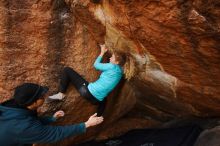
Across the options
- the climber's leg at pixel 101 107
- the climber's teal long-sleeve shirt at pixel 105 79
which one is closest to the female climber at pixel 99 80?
the climber's teal long-sleeve shirt at pixel 105 79

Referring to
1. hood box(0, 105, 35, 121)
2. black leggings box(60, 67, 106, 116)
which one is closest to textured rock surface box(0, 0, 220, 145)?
black leggings box(60, 67, 106, 116)

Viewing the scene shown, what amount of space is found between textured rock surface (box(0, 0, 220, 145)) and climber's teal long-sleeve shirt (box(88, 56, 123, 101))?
0.71ft

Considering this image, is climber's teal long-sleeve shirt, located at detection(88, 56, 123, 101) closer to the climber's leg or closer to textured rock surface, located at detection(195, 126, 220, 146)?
the climber's leg

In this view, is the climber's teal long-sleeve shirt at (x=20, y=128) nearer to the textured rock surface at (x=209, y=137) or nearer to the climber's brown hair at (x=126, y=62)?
the climber's brown hair at (x=126, y=62)

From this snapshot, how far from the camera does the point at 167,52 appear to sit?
13.3 feet

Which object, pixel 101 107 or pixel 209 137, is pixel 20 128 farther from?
pixel 209 137

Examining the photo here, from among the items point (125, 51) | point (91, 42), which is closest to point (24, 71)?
point (91, 42)

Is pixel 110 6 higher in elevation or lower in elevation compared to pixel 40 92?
higher

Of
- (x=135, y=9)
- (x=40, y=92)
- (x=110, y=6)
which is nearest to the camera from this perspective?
(x=40, y=92)

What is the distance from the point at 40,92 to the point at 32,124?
0.91ft

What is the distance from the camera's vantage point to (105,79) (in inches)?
181

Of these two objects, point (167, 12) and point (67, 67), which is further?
point (67, 67)

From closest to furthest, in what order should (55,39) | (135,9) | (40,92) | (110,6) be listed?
(40,92) → (135,9) → (110,6) → (55,39)

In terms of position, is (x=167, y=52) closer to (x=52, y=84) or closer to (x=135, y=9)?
(x=135, y=9)
